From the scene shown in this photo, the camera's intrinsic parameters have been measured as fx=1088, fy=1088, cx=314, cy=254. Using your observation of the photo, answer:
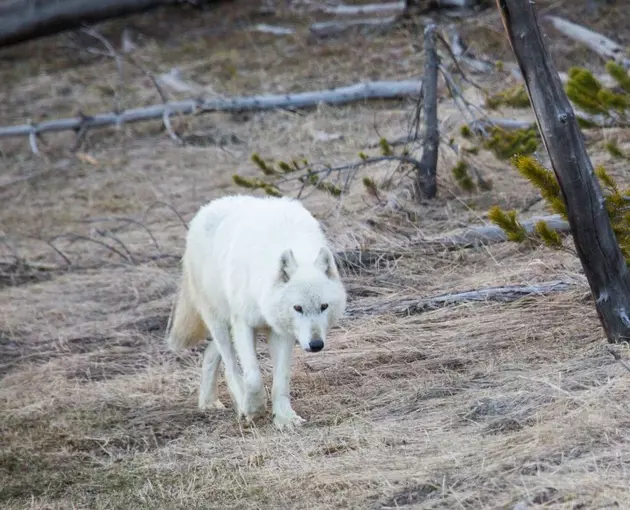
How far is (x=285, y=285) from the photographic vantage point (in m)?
6.19

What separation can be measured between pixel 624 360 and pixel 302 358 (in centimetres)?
245

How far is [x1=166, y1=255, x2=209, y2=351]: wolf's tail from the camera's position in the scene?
7555mm

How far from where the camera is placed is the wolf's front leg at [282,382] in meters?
6.61

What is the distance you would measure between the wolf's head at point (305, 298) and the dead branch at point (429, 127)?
13.9 ft

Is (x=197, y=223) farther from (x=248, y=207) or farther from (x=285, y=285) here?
(x=285, y=285)

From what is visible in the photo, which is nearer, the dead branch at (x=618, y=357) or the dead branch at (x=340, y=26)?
the dead branch at (x=618, y=357)

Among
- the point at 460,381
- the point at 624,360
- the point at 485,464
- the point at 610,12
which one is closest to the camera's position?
the point at 485,464

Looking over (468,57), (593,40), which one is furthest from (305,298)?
(593,40)

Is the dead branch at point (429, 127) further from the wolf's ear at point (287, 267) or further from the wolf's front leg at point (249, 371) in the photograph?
the wolf's ear at point (287, 267)

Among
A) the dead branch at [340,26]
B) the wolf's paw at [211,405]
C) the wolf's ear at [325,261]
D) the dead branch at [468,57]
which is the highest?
the dead branch at [340,26]

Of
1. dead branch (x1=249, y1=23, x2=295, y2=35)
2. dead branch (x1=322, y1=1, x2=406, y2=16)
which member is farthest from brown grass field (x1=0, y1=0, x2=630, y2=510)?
dead branch (x1=249, y1=23, x2=295, y2=35)

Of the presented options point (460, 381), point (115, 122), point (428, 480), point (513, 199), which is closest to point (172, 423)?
point (460, 381)

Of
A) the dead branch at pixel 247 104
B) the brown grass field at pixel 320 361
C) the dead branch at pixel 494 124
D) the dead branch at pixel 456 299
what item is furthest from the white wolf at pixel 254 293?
the dead branch at pixel 247 104

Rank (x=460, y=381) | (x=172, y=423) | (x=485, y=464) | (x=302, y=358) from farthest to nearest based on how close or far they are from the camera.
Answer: (x=302, y=358) → (x=172, y=423) → (x=460, y=381) → (x=485, y=464)
